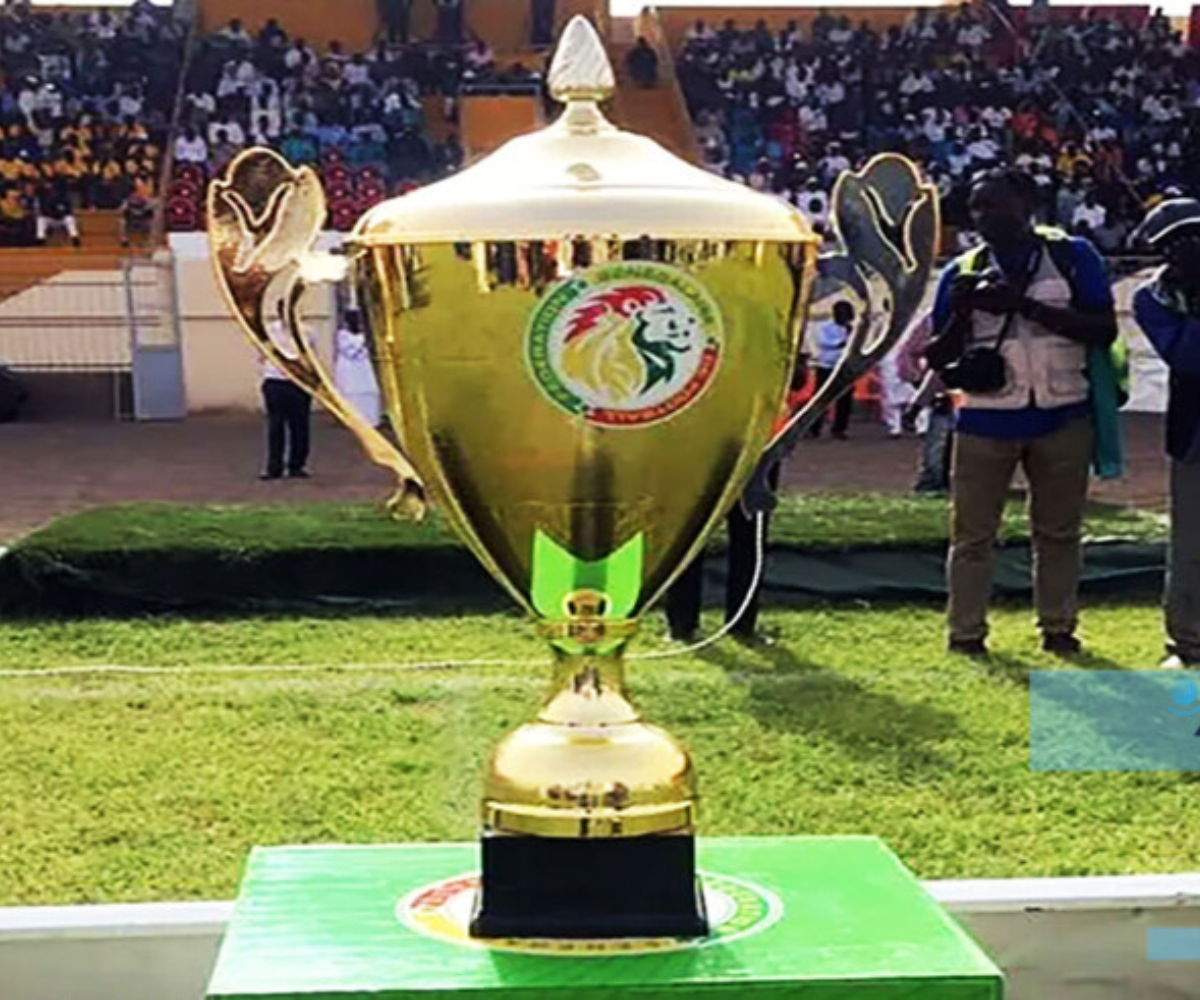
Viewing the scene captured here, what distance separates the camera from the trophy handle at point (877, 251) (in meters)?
2.05

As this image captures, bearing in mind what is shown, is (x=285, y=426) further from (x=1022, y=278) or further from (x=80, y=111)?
(x=80, y=111)

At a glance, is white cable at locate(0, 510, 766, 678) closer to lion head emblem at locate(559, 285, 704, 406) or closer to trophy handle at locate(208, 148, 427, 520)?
trophy handle at locate(208, 148, 427, 520)

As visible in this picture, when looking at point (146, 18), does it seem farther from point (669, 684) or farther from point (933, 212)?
point (933, 212)

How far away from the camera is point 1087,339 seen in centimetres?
500

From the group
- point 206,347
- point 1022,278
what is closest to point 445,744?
point 1022,278

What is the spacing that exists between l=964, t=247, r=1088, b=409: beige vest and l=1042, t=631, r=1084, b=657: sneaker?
2.87 feet

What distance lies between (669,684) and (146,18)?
21.1 meters

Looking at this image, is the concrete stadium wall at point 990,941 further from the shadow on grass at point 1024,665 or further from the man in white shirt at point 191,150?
the man in white shirt at point 191,150

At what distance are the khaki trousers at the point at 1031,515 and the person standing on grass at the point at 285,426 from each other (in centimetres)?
692

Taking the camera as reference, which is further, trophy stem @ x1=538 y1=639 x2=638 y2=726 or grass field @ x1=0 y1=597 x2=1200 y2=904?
grass field @ x1=0 y1=597 x2=1200 y2=904

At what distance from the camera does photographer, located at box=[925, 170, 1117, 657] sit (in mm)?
4992

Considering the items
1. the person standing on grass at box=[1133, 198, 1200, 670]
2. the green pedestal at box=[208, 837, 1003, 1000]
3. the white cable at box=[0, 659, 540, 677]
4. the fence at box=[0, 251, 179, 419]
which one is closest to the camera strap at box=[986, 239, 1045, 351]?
the person standing on grass at box=[1133, 198, 1200, 670]

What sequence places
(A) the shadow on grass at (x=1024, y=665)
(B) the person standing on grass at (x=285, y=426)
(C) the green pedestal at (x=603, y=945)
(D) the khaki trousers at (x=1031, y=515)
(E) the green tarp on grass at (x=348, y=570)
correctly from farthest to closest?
1. (B) the person standing on grass at (x=285, y=426)
2. (E) the green tarp on grass at (x=348, y=570)
3. (A) the shadow on grass at (x=1024, y=665)
4. (D) the khaki trousers at (x=1031, y=515)
5. (C) the green pedestal at (x=603, y=945)

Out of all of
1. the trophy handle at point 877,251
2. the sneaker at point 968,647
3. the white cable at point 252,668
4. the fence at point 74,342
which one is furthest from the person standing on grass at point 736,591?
the fence at point 74,342
